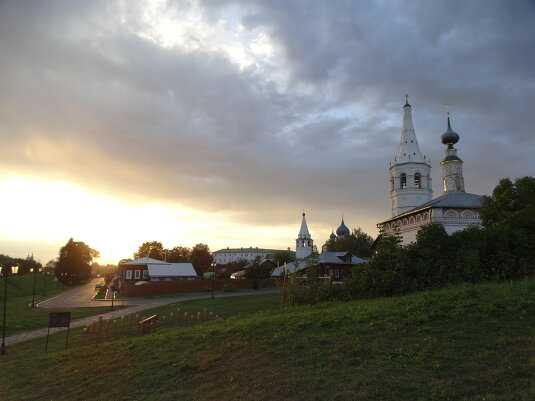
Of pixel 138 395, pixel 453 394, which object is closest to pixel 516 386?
pixel 453 394

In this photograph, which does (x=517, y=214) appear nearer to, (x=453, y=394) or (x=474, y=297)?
(x=474, y=297)

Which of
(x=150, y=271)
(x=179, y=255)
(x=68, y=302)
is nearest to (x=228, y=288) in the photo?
(x=150, y=271)

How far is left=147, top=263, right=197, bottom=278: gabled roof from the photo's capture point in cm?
4897

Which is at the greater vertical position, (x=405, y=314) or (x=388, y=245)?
(x=388, y=245)

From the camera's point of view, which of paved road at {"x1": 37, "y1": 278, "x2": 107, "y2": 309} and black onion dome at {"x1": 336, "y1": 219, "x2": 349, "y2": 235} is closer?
paved road at {"x1": 37, "y1": 278, "x2": 107, "y2": 309}

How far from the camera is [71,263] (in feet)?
213

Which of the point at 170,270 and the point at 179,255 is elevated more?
the point at 179,255

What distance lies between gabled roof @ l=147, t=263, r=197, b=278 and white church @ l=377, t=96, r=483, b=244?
25711 millimetres

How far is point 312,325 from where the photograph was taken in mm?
10703

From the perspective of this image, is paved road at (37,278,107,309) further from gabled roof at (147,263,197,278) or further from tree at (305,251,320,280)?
tree at (305,251,320,280)

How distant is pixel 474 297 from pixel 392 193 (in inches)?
1613

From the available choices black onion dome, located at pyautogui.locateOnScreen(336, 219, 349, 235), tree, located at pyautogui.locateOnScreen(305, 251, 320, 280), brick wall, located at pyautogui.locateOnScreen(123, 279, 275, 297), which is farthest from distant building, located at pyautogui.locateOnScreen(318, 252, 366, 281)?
black onion dome, located at pyautogui.locateOnScreen(336, 219, 349, 235)

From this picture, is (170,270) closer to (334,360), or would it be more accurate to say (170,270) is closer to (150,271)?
(150,271)

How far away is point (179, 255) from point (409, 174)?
6042 cm
